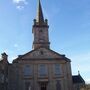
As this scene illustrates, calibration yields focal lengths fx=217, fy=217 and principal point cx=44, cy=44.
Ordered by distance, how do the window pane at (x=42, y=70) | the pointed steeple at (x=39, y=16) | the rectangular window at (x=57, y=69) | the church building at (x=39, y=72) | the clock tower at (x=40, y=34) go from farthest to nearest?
the pointed steeple at (x=39, y=16) → the clock tower at (x=40, y=34) → the rectangular window at (x=57, y=69) → the window pane at (x=42, y=70) → the church building at (x=39, y=72)

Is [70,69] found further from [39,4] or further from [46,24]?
[39,4]

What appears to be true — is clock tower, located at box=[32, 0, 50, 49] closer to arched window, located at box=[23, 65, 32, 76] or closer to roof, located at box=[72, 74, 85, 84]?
arched window, located at box=[23, 65, 32, 76]

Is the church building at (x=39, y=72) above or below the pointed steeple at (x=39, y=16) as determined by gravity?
below

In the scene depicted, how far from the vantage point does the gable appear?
127ft

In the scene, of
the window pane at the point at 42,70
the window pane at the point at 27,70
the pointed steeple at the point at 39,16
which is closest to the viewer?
the window pane at the point at 27,70

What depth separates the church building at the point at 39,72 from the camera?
1453 inches

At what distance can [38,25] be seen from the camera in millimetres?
45000

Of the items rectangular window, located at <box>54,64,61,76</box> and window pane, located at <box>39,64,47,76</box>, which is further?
rectangular window, located at <box>54,64,61,76</box>

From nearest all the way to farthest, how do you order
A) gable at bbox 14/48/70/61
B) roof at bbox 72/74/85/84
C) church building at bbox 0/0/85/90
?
church building at bbox 0/0/85/90, gable at bbox 14/48/70/61, roof at bbox 72/74/85/84

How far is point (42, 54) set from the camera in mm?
39344

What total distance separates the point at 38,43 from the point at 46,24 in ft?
16.1

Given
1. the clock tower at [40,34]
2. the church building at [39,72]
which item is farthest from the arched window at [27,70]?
the clock tower at [40,34]

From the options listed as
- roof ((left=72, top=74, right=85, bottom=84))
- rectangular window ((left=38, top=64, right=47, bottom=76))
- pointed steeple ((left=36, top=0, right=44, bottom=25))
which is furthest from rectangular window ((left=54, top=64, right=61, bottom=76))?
pointed steeple ((left=36, top=0, right=44, bottom=25))

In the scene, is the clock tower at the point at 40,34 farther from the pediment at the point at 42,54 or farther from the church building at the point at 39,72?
the church building at the point at 39,72
